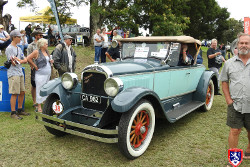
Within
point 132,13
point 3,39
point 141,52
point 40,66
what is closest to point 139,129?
point 141,52

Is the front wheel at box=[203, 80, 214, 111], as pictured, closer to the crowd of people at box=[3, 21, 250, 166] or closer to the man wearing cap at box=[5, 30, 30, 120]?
the crowd of people at box=[3, 21, 250, 166]

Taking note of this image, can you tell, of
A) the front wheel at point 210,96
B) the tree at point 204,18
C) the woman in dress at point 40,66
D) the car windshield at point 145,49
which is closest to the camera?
the car windshield at point 145,49

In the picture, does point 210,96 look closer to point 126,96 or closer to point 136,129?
point 136,129

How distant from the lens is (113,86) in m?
3.37

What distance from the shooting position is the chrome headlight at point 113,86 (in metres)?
3.33

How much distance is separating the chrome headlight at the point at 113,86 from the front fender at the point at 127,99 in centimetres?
18

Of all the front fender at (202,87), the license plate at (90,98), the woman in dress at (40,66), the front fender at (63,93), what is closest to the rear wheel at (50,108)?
the front fender at (63,93)

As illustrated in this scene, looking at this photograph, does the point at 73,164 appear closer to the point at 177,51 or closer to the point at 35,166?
the point at 35,166

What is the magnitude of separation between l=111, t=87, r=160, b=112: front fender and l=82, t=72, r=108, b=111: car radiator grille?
0.56m

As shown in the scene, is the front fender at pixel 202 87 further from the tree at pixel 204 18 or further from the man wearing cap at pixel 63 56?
the tree at pixel 204 18

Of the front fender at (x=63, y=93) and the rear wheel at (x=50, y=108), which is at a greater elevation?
the front fender at (x=63, y=93)

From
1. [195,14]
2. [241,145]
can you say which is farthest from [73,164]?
[195,14]

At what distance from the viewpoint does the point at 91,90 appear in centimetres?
373

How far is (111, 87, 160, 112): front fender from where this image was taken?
293 centimetres
